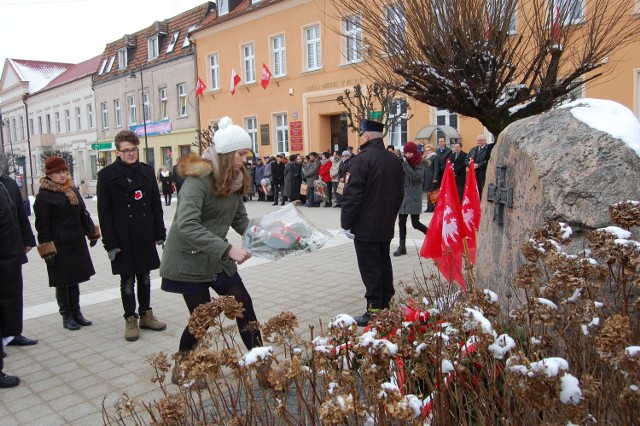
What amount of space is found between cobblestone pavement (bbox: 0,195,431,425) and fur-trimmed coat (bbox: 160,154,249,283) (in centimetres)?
86

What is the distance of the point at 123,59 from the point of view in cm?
3572

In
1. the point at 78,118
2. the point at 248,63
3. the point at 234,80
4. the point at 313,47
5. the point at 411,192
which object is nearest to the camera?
the point at 411,192

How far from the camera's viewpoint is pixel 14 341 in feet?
16.6

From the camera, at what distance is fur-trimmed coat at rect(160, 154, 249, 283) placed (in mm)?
3434

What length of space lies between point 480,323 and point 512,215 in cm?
203

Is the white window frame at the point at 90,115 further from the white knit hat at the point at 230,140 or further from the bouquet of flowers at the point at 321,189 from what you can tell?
the white knit hat at the point at 230,140

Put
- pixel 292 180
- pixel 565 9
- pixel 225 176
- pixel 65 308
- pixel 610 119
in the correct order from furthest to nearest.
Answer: pixel 292 180 → pixel 65 308 → pixel 565 9 → pixel 225 176 → pixel 610 119

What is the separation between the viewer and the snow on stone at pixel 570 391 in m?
1.47

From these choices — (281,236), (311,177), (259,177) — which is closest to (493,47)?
(281,236)

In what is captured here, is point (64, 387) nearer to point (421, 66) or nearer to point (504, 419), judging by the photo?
point (504, 419)

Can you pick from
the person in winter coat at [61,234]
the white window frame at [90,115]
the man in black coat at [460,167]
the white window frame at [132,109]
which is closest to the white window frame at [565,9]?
the person in winter coat at [61,234]

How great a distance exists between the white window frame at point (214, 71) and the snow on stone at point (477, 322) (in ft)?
88.5

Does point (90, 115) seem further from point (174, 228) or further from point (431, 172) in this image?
point (174, 228)

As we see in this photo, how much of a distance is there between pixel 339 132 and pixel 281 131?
3173 millimetres
